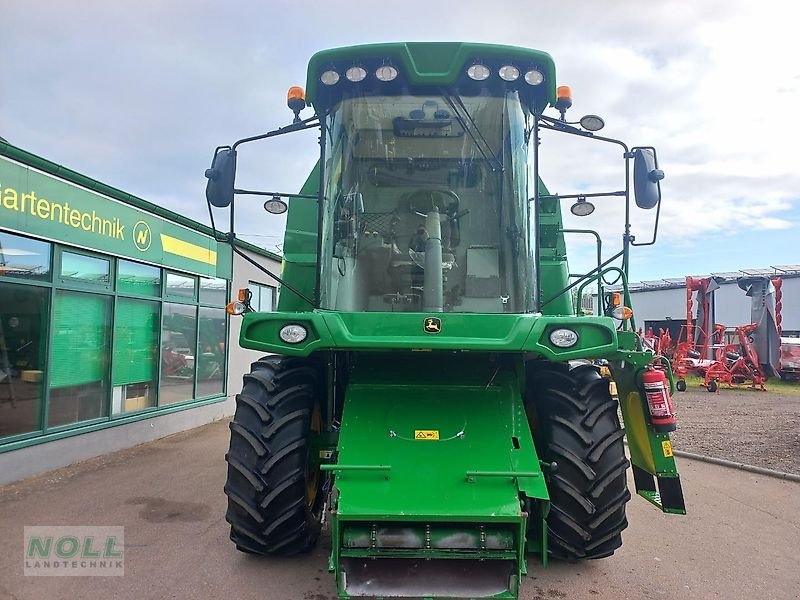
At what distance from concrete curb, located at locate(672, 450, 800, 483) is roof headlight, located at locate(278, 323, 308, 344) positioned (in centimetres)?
613

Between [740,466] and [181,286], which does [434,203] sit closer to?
[740,466]

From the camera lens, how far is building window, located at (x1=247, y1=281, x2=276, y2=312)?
43.0ft

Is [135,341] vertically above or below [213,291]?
below

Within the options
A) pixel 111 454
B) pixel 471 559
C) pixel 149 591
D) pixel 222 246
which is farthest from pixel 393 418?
pixel 222 246

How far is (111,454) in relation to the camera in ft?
25.4

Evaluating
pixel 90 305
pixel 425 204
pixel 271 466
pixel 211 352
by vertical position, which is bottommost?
pixel 271 466

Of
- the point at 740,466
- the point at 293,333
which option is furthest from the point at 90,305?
the point at 740,466

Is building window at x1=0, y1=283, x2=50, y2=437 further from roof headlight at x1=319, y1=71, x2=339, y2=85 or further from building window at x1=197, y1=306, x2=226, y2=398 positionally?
roof headlight at x1=319, y1=71, x2=339, y2=85

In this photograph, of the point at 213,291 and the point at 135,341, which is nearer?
Answer: the point at 135,341

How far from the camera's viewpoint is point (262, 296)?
1368 cm

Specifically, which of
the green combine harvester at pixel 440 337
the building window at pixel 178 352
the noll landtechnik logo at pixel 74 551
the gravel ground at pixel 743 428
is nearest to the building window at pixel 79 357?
the building window at pixel 178 352

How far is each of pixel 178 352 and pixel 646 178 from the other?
7.96m

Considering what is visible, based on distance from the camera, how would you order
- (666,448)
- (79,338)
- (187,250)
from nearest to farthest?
(666,448)
(79,338)
(187,250)

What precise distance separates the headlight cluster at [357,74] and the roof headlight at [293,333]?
165 centimetres
